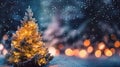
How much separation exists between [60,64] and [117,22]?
18.3 m

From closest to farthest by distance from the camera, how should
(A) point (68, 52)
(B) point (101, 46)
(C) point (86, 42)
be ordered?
(A) point (68, 52)
(B) point (101, 46)
(C) point (86, 42)

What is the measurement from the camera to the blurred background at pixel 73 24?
2169 inches

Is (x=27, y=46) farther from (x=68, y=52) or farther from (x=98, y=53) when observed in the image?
(x=98, y=53)

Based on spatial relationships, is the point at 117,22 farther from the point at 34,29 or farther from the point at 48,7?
the point at 34,29

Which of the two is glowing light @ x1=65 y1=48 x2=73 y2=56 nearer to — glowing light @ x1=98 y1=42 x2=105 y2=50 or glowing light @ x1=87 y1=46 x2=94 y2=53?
glowing light @ x1=87 y1=46 x2=94 y2=53

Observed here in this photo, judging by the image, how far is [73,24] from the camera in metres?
56.3

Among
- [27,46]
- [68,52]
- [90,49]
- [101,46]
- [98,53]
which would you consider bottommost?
[27,46]

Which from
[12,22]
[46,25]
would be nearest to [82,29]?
[46,25]

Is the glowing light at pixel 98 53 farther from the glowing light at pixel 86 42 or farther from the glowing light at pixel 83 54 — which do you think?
the glowing light at pixel 86 42

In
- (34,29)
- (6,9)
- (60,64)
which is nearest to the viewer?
(34,29)

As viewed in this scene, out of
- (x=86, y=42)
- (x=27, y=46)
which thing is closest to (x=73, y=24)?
(x=86, y=42)

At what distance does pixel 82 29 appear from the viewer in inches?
2216

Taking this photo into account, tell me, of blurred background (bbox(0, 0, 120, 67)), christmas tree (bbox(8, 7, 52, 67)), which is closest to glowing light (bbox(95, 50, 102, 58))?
blurred background (bbox(0, 0, 120, 67))

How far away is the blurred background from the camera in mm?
55094
